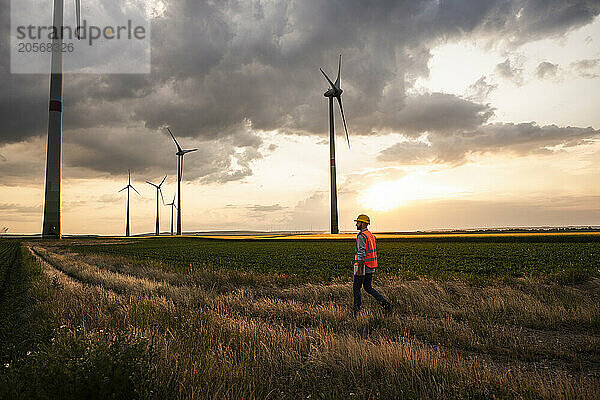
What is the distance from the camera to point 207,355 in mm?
6777

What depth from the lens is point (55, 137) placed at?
256 feet

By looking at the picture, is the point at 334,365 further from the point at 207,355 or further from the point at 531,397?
the point at 531,397

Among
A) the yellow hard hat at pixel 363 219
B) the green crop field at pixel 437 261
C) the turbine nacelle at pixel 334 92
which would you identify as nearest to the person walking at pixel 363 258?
the yellow hard hat at pixel 363 219

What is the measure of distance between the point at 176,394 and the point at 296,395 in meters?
1.79

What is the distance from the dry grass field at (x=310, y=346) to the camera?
5488 millimetres

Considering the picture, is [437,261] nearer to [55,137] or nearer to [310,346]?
[310,346]

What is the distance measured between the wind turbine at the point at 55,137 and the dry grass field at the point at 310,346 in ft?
246

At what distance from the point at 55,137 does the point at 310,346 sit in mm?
86972

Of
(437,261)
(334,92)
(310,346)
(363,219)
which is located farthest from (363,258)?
(334,92)

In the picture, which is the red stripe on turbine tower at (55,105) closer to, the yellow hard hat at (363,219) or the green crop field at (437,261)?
the green crop field at (437,261)

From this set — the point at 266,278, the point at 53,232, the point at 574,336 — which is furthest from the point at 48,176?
the point at 574,336

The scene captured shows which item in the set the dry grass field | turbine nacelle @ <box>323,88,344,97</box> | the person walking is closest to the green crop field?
the dry grass field

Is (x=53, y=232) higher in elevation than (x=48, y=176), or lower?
lower

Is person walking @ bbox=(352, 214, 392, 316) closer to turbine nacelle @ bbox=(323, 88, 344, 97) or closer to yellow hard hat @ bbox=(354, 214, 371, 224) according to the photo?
yellow hard hat @ bbox=(354, 214, 371, 224)
